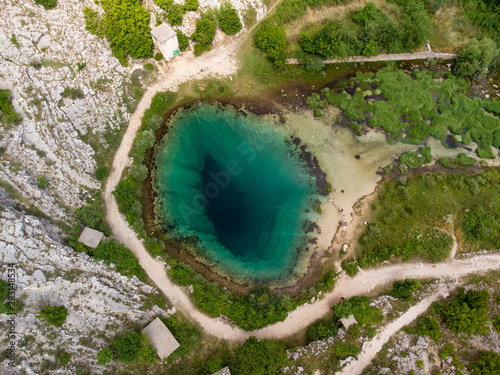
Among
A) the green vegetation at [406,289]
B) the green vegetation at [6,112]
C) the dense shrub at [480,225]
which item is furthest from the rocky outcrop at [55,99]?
the dense shrub at [480,225]

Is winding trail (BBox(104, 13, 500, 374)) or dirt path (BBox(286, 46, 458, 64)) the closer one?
winding trail (BBox(104, 13, 500, 374))

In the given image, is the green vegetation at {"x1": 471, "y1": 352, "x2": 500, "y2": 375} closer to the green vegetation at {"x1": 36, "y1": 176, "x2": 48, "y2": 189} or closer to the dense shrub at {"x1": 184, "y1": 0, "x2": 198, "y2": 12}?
the green vegetation at {"x1": 36, "y1": 176, "x2": 48, "y2": 189}

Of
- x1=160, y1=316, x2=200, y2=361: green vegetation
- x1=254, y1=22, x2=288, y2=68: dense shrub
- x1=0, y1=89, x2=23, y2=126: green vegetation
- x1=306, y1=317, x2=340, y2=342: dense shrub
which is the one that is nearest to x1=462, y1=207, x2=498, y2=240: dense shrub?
x1=306, y1=317, x2=340, y2=342: dense shrub

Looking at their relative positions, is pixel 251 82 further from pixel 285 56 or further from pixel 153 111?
pixel 153 111

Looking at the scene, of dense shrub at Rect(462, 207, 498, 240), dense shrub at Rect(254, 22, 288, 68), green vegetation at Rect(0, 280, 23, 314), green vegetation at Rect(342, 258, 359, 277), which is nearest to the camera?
green vegetation at Rect(0, 280, 23, 314)

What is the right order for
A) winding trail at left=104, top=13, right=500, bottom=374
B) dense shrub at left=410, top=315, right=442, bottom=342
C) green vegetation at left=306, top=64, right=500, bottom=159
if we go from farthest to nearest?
green vegetation at left=306, top=64, right=500, bottom=159, winding trail at left=104, top=13, right=500, bottom=374, dense shrub at left=410, top=315, right=442, bottom=342

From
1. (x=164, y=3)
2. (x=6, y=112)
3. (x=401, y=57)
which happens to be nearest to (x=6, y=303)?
(x=6, y=112)

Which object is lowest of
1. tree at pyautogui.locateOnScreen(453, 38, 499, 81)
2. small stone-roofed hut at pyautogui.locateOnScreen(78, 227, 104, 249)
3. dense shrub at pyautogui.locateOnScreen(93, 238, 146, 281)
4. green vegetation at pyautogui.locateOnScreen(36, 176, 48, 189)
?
tree at pyautogui.locateOnScreen(453, 38, 499, 81)
